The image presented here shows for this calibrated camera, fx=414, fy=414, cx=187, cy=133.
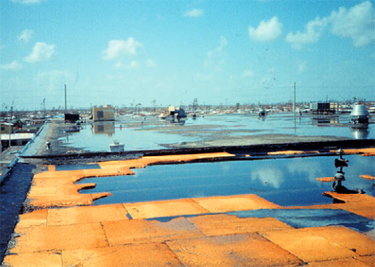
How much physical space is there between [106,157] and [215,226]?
13.2m

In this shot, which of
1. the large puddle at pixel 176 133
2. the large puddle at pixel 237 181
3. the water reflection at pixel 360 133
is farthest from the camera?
the water reflection at pixel 360 133

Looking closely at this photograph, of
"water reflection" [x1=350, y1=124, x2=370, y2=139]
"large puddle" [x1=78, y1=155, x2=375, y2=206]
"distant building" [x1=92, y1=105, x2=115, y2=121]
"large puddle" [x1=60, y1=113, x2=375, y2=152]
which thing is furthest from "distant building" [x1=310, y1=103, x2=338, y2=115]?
"large puddle" [x1=78, y1=155, x2=375, y2=206]

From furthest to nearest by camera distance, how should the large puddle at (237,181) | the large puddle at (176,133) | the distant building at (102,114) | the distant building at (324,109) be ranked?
the distant building at (324,109), the distant building at (102,114), the large puddle at (176,133), the large puddle at (237,181)

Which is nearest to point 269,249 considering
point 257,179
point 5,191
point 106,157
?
point 257,179

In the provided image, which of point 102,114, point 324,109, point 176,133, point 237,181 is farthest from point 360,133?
point 324,109

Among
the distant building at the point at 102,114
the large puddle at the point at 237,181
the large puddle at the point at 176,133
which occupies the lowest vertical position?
the large puddle at the point at 237,181

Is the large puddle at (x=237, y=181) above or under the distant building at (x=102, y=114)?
under

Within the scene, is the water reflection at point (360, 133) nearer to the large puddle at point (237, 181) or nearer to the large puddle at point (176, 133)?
the large puddle at point (176, 133)

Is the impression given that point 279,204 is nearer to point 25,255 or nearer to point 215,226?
point 215,226

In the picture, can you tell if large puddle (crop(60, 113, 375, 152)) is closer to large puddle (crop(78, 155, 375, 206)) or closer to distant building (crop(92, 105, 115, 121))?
large puddle (crop(78, 155, 375, 206))

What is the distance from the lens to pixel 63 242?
26.6ft

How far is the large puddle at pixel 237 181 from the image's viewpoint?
1252 cm

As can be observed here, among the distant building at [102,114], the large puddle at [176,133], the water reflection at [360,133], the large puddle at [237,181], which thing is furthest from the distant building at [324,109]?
the large puddle at [237,181]

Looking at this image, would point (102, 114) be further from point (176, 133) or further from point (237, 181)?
point (237, 181)
